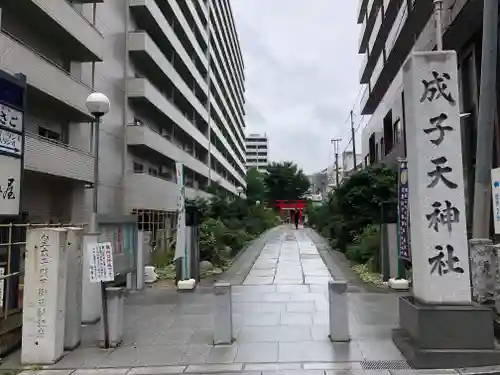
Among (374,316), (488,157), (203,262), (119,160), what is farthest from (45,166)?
(488,157)

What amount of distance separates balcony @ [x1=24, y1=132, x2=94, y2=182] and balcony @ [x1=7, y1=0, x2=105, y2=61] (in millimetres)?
4603

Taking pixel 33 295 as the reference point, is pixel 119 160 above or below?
above

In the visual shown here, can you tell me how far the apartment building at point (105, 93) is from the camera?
58.4 ft

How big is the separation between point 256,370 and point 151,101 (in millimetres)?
24876

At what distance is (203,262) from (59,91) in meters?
8.98

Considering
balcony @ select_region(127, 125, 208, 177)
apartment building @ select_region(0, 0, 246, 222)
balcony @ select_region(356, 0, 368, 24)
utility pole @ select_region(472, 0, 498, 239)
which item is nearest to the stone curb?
utility pole @ select_region(472, 0, 498, 239)

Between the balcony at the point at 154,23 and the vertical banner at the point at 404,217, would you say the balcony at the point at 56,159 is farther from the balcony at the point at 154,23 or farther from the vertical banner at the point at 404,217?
the vertical banner at the point at 404,217

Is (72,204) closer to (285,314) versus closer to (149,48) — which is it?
(149,48)

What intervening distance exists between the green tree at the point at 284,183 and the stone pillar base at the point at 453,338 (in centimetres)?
7499

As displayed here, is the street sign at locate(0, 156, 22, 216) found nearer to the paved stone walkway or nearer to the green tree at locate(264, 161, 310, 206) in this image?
the paved stone walkway

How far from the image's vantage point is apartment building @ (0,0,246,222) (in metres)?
17.8

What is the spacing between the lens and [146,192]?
1126 inches

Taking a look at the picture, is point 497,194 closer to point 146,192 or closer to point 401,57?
point 146,192

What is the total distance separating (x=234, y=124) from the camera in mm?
86812
